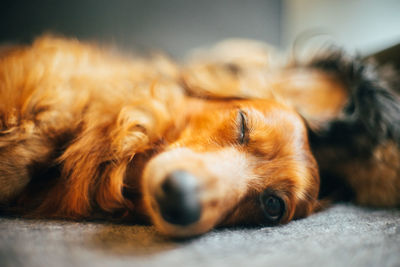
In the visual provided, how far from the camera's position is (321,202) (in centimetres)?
150

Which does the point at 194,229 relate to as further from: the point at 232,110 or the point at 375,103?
the point at 375,103

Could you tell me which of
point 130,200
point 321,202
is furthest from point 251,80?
point 130,200

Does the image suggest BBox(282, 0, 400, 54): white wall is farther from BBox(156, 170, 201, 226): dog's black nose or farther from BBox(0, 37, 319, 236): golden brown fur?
BBox(156, 170, 201, 226): dog's black nose

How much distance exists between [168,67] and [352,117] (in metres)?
1.08

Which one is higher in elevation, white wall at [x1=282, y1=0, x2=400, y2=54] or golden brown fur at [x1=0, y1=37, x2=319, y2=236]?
white wall at [x1=282, y1=0, x2=400, y2=54]

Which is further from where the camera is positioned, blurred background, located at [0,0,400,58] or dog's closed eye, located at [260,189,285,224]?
blurred background, located at [0,0,400,58]

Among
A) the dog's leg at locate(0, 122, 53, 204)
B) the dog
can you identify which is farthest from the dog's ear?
the dog's leg at locate(0, 122, 53, 204)

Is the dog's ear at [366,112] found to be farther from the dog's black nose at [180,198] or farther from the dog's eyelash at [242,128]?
the dog's black nose at [180,198]

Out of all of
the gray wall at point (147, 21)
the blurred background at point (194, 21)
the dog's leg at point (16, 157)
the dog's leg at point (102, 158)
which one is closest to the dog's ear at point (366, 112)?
the blurred background at point (194, 21)

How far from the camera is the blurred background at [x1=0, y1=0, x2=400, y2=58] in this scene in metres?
2.35

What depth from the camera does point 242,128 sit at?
127cm

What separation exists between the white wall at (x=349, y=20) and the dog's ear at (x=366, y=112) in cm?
92

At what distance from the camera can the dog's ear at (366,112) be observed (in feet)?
5.15

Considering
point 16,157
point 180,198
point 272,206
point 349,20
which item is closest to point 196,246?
point 180,198
